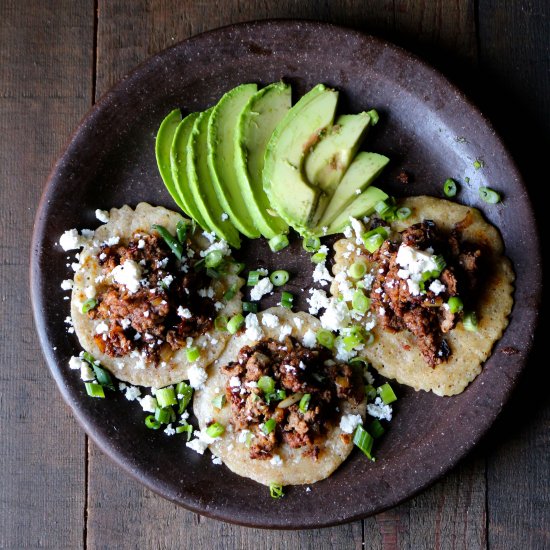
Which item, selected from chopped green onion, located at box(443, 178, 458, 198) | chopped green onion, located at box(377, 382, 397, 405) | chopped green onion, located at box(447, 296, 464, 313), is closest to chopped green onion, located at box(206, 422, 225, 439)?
chopped green onion, located at box(377, 382, 397, 405)

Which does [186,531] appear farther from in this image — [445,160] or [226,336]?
[445,160]

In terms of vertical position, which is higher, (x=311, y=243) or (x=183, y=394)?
(x=311, y=243)

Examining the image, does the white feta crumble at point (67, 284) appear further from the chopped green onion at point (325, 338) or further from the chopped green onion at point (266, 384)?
the chopped green onion at point (325, 338)

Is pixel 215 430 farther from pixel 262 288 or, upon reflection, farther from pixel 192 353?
pixel 262 288

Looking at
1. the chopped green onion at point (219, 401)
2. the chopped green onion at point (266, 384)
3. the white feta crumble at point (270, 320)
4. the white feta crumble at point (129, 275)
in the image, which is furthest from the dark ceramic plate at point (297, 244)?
the chopped green onion at point (266, 384)

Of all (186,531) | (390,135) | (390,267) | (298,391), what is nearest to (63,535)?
(186,531)

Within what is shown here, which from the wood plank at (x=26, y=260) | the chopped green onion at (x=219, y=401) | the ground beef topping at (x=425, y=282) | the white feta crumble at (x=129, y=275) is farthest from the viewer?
the wood plank at (x=26, y=260)

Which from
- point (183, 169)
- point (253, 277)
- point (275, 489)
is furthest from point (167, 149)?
point (275, 489)
